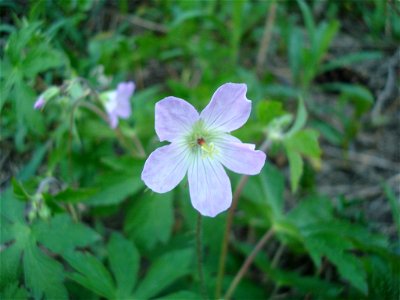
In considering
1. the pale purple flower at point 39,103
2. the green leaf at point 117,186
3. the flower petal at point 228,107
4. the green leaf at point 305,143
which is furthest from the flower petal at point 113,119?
the green leaf at point 305,143

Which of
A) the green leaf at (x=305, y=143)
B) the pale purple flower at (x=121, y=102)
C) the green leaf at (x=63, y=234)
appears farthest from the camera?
the pale purple flower at (x=121, y=102)

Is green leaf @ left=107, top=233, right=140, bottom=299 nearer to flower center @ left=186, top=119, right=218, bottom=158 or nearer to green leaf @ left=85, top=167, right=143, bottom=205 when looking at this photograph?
green leaf @ left=85, top=167, right=143, bottom=205

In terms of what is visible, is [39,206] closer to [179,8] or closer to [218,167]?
[218,167]

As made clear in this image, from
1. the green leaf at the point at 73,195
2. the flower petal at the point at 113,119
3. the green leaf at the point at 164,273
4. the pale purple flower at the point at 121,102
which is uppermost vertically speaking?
the pale purple flower at the point at 121,102

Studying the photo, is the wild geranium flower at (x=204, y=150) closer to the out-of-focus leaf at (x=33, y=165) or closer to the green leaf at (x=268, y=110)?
the green leaf at (x=268, y=110)

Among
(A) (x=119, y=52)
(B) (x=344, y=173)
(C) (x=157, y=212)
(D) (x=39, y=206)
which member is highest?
(A) (x=119, y=52)

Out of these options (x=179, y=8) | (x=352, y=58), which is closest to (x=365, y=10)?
(x=352, y=58)
